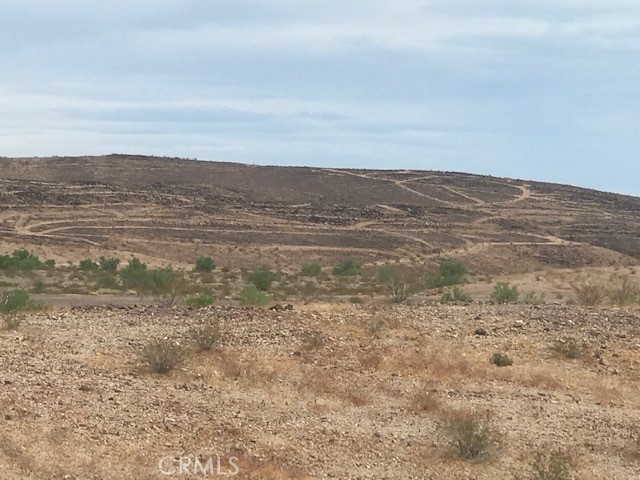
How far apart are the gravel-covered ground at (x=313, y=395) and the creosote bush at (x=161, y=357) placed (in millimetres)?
173

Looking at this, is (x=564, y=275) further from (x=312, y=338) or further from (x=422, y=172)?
(x=422, y=172)

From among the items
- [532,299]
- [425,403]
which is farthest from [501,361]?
[532,299]

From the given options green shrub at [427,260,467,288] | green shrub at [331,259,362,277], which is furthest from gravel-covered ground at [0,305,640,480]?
green shrub at [331,259,362,277]

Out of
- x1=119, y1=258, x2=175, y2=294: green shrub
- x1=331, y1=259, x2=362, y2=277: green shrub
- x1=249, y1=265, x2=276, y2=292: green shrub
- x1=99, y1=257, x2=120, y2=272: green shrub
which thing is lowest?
x1=99, y1=257, x2=120, y2=272: green shrub

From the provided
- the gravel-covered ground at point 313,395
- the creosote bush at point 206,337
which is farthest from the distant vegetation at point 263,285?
the creosote bush at point 206,337

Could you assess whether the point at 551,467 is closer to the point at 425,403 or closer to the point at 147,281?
the point at 425,403

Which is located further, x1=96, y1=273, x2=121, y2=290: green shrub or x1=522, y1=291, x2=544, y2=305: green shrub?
x1=96, y1=273, x2=121, y2=290: green shrub

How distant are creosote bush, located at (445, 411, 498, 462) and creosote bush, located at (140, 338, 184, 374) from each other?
440 centimetres

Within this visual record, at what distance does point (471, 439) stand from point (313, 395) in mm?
2821

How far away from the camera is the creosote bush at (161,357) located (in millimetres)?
12781

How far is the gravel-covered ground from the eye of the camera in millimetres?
9430

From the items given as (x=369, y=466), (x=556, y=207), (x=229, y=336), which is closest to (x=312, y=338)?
(x=229, y=336)

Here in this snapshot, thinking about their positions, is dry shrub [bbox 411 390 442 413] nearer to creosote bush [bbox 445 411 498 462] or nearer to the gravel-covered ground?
the gravel-covered ground

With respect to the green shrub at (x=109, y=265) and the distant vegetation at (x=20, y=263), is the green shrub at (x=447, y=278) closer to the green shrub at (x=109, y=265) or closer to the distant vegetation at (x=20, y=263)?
the green shrub at (x=109, y=265)
